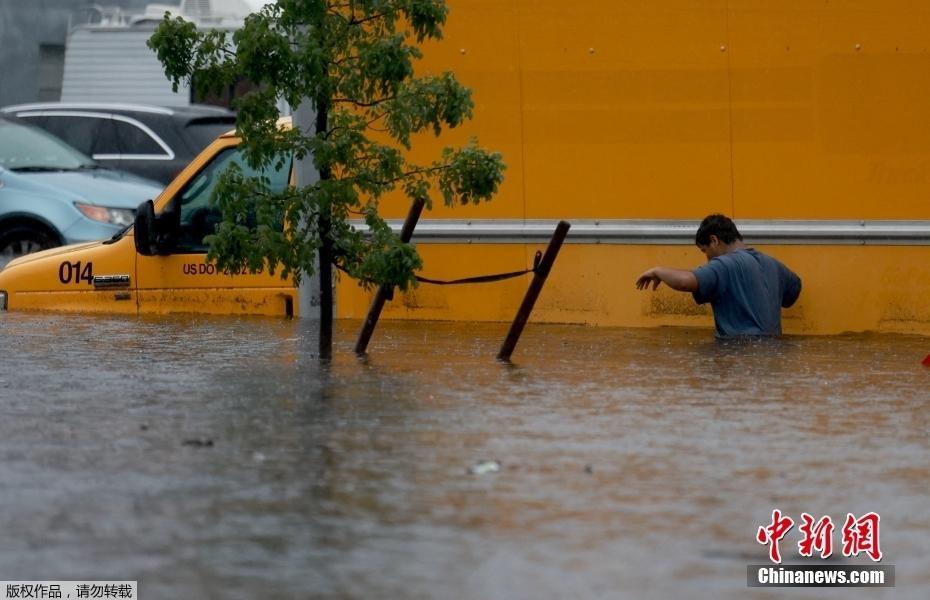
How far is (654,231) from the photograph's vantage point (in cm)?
1227

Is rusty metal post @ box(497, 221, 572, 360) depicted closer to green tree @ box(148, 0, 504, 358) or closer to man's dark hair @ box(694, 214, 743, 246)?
green tree @ box(148, 0, 504, 358)

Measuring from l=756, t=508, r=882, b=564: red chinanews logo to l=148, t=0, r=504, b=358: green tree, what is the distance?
4.24m

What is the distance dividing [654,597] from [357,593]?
0.79 meters

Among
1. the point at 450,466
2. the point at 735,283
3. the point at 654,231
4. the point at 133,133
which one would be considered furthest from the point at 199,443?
the point at 133,133

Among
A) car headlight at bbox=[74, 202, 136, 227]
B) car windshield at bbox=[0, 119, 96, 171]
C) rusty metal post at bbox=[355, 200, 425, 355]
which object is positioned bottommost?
rusty metal post at bbox=[355, 200, 425, 355]

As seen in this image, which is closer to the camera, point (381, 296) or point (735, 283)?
point (381, 296)

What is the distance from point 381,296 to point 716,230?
219 centimetres

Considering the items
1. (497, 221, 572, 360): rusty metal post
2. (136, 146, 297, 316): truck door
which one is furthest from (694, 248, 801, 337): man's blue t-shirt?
(136, 146, 297, 316): truck door

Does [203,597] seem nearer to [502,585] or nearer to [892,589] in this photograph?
[502,585]

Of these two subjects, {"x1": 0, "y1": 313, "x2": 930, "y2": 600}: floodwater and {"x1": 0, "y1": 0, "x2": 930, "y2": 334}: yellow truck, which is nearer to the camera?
{"x1": 0, "y1": 313, "x2": 930, "y2": 600}: floodwater

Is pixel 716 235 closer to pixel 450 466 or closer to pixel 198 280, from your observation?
pixel 198 280

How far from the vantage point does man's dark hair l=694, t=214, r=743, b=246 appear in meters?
11.5

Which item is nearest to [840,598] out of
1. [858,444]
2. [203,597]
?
[203,597]

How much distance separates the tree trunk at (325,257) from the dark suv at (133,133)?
11.0 meters
